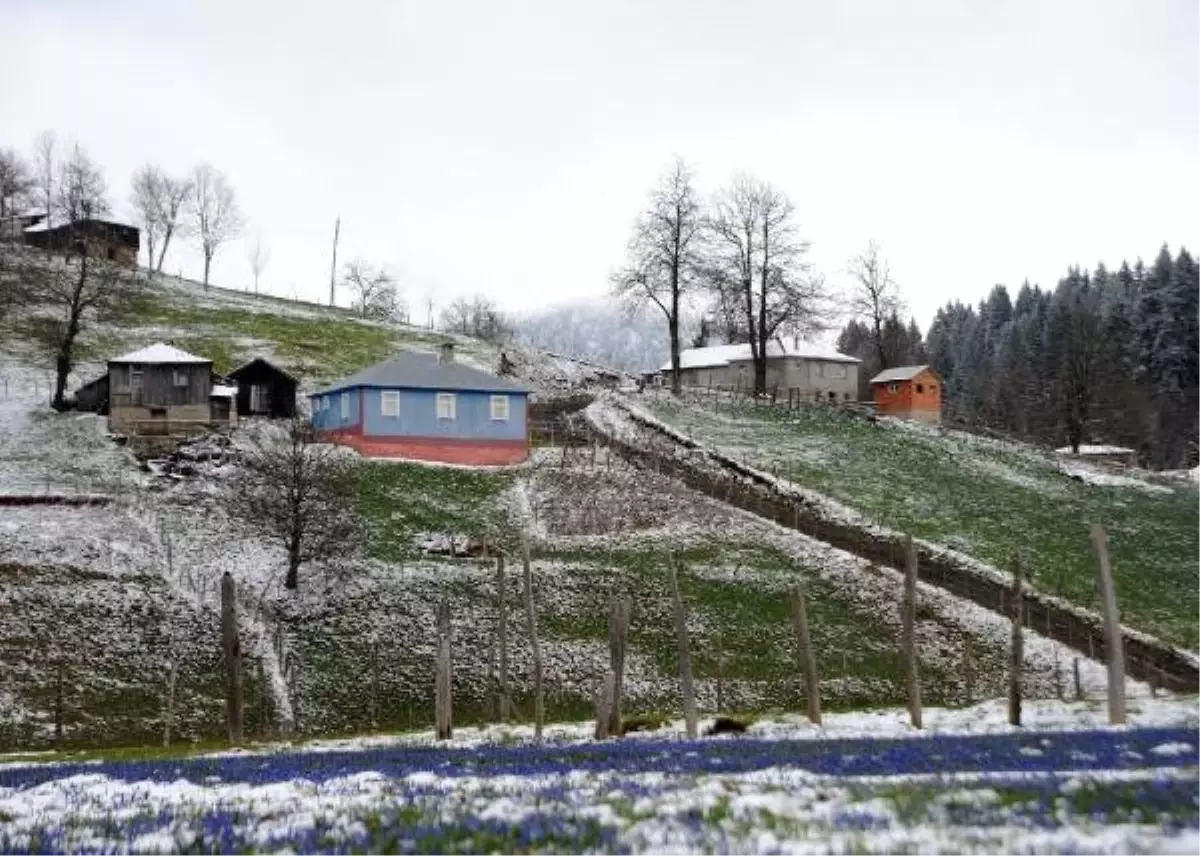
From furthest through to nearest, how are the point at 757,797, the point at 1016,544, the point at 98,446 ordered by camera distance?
the point at 98,446, the point at 1016,544, the point at 757,797

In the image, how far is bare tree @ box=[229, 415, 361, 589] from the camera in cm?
4222

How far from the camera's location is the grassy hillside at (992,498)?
4703 cm

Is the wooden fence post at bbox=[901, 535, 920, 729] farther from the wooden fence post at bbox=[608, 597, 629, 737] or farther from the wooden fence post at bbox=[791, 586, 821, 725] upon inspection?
the wooden fence post at bbox=[608, 597, 629, 737]

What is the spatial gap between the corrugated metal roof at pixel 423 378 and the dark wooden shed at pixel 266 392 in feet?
16.7

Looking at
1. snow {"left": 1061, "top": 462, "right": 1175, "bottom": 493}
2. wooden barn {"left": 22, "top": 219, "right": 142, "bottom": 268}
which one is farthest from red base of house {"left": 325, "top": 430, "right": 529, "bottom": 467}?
wooden barn {"left": 22, "top": 219, "right": 142, "bottom": 268}

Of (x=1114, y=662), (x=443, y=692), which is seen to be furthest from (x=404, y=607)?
(x=1114, y=662)

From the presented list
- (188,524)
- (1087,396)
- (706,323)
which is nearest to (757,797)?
(188,524)

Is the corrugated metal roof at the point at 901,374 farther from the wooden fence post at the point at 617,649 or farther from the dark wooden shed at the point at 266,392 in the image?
the wooden fence post at the point at 617,649

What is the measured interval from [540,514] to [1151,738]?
41.1 meters

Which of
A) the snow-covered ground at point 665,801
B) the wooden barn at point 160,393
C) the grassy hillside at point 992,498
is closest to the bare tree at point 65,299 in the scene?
the wooden barn at point 160,393

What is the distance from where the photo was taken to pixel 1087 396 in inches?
3575

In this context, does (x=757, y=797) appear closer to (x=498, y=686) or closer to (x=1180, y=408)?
(x=498, y=686)

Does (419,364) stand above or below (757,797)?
above

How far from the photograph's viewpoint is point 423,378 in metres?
65.8
